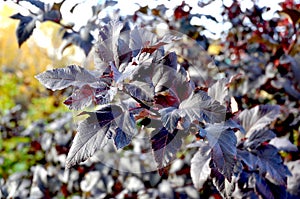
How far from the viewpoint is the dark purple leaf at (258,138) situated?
3.57 ft

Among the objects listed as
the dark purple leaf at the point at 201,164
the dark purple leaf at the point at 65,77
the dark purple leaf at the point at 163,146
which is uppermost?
the dark purple leaf at the point at 65,77

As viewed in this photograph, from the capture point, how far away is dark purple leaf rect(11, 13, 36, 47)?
139 centimetres

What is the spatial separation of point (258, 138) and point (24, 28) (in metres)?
0.86

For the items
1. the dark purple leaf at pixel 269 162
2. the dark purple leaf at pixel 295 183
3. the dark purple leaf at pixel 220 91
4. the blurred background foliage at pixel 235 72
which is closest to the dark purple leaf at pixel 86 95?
the dark purple leaf at pixel 220 91

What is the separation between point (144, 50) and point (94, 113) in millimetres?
151

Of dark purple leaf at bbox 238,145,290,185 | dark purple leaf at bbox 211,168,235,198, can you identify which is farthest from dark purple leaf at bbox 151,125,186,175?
dark purple leaf at bbox 238,145,290,185

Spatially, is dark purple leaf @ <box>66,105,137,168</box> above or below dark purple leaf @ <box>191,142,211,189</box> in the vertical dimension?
above

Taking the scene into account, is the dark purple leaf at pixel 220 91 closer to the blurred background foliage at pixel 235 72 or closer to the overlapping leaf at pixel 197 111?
the overlapping leaf at pixel 197 111

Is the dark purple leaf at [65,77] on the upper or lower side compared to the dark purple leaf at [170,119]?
upper

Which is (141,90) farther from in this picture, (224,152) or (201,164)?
(201,164)

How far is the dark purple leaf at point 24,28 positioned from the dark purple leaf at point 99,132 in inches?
30.5

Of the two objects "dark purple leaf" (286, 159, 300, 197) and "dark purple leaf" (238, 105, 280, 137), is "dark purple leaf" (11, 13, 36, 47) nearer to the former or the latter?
"dark purple leaf" (238, 105, 280, 137)

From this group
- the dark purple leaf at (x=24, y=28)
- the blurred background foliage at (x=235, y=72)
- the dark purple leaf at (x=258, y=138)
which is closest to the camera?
the dark purple leaf at (x=258, y=138)

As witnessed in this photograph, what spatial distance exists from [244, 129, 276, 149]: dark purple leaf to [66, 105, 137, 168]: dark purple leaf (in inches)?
19.4
